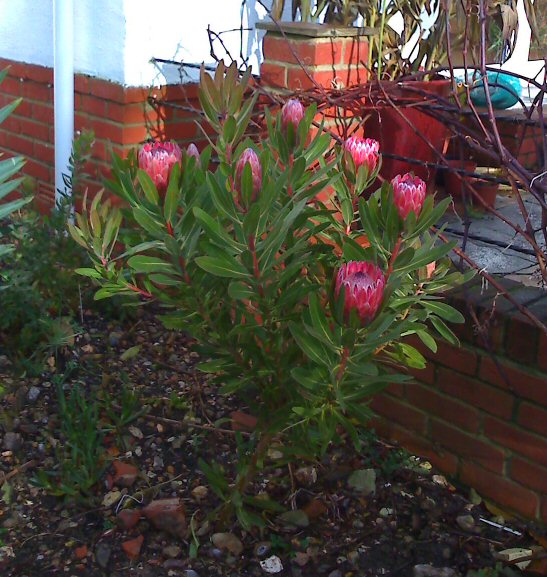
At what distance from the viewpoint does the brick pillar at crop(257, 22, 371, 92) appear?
301 centimetres

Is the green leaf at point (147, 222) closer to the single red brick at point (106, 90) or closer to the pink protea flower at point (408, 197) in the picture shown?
the pink protea flower at point (408, 197)

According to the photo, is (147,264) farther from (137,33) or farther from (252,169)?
(137,33)

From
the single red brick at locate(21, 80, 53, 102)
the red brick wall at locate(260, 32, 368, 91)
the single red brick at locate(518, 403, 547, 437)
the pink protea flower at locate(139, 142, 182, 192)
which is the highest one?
the red brick wall at locate(260, 32, 368, 91)

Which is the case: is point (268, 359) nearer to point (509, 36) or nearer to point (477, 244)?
point (477, 244)

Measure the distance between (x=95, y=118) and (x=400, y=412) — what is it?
1.96 meters

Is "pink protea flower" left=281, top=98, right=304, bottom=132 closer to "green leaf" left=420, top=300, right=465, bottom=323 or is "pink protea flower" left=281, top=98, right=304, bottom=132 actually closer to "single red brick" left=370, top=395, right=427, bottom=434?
"green leaf" left=420, top=300, right=465, bottom=323

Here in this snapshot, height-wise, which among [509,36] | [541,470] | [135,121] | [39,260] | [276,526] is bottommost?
[276,526]

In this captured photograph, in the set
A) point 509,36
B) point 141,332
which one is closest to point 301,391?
point 141,332

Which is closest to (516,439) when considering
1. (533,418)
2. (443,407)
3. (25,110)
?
(533,418)

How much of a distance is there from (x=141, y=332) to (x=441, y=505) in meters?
1.38

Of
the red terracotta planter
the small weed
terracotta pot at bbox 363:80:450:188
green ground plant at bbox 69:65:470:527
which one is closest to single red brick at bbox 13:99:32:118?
terracotta pot at bbox 363:80:450:188

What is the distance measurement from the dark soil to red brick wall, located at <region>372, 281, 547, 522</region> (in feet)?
0.24

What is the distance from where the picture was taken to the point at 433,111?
2.62 meters

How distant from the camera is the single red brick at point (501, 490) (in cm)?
225
